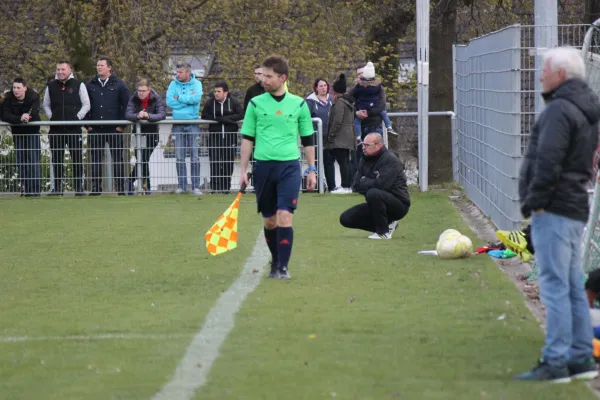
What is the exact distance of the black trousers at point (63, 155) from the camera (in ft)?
66.2

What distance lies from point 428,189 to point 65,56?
11.7m

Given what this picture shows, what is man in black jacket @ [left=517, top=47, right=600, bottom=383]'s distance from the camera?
6035 mm

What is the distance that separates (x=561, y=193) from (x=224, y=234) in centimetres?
504

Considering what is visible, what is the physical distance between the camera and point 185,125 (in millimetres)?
20094

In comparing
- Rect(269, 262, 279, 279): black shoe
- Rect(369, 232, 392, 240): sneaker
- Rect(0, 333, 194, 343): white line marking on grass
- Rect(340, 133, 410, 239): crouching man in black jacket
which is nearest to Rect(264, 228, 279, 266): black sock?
Rect(269, 262, 279, 279): black shoe

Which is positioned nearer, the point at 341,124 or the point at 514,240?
the point at 514,240

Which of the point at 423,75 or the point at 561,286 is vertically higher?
the point at 423,75

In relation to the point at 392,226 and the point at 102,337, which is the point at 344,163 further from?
the point at 102,337

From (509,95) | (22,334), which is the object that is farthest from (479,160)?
(22,334)

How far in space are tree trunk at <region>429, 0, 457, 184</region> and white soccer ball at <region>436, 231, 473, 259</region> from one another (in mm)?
13124

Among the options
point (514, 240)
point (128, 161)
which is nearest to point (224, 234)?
point (514, 240)

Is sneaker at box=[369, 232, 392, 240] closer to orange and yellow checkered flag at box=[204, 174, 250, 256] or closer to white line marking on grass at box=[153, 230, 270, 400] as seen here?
white line marking on grass at box=[153, 230, 270, 400]

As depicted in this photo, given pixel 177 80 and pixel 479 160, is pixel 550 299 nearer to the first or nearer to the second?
pixel 479 160

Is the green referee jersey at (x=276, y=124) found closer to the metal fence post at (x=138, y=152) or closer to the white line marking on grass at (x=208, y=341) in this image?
the white line marking on grass at (x=208, y=341)
